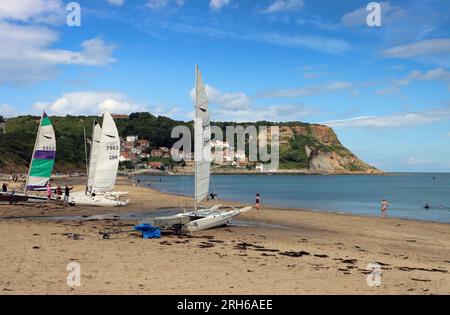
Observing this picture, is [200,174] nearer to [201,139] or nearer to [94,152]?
[201,139]

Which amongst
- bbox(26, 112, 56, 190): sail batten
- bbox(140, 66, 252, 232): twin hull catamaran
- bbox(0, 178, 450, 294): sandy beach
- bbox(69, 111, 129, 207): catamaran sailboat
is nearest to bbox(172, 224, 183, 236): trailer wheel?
bbox(140, 66, 252, 232): twin hull catamaran

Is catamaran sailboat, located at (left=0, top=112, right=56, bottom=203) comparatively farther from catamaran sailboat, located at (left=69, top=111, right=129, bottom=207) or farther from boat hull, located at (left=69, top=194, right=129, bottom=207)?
catamaran sailboat, located at (left=69, top=111, right=129, bottom=207)

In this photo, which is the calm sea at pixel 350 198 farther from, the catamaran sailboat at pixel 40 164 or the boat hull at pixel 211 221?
the catamaran sailboat at pixel 40 164

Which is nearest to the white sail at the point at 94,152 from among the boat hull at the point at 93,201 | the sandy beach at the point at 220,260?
the boat hull at the point at 93,201

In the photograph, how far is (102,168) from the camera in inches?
1526

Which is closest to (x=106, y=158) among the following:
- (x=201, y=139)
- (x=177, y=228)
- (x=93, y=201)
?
(x=93, y=201)

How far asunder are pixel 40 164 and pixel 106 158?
18.6 feet

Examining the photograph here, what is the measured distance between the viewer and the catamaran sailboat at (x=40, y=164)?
37281 millimetres

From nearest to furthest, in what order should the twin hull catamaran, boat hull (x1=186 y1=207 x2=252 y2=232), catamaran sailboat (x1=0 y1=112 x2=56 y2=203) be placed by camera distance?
the twin hull catamaran → boat hull (x1=186 y1=207 x2=252 y2=232) → catamaran sailboat (x1=0 y1=112 x2=56 y2=203)

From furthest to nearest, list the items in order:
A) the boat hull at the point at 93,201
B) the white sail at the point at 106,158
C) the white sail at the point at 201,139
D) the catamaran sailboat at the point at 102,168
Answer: the white sail at the point at 106,158
the catamaran sailboat at the point at 102,168
the boat hull at the point at 93,201
the white sail at the point at 201,139

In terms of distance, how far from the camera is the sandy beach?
12.8m

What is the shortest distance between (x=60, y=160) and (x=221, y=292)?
521 ft

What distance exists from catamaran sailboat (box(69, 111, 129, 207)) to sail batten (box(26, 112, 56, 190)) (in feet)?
10.1

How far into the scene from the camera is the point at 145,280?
43.2 feet
